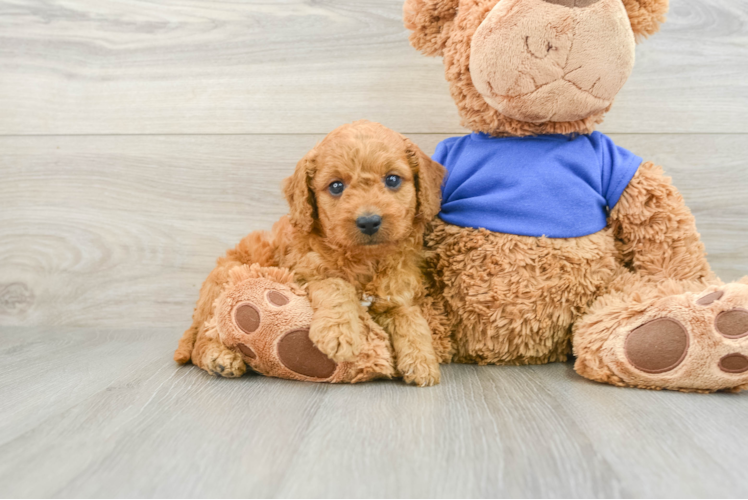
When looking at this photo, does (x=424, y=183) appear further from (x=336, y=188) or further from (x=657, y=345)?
(x=657, y=345)

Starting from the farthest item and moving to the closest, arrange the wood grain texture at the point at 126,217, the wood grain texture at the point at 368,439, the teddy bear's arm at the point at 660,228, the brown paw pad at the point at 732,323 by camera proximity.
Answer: the wood grain texture at the point at 126,217 → the teddy bear's arm at the point at 660,228 → the brown paw pad at the point at 732,323 → the wood grain texture at the point at 368,439

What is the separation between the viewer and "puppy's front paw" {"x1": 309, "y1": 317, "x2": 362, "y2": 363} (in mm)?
1024

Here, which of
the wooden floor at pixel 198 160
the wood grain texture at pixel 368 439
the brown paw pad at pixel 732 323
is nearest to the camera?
the wood grain texture at pixel 368 439

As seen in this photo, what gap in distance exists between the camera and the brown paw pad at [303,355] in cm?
108

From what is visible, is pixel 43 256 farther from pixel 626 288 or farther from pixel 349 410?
pixel 626 288

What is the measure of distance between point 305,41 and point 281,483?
1.25m

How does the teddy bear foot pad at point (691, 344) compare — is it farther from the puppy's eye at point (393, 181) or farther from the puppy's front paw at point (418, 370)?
the puppy's eye at point (393, 181)

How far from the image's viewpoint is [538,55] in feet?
3.37

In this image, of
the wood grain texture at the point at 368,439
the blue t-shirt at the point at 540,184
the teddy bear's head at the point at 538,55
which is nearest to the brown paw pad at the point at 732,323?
the wood grain texture at the point at 368,439

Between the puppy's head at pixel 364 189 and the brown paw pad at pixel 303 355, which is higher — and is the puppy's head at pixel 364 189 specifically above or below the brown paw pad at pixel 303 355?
above

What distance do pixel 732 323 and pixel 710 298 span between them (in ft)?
0.19

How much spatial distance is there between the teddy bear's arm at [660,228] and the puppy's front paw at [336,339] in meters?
0.66

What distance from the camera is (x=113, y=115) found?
1.64 m

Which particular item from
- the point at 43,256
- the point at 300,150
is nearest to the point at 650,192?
the point at 300,150
